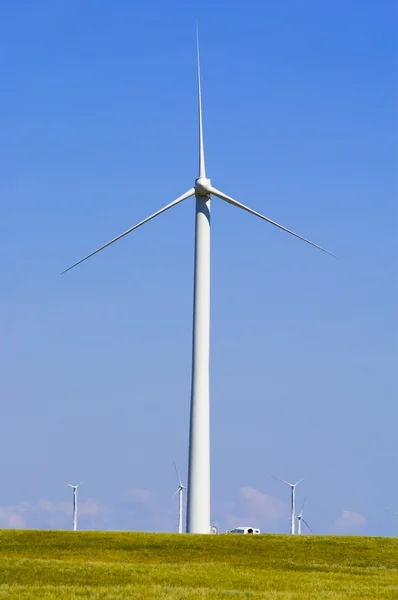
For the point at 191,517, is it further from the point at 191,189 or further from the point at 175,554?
the point at 191,189

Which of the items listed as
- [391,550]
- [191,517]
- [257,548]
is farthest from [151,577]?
[191,517]

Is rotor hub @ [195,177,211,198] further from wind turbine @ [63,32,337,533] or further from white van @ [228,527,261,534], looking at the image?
white van @ [228,527,261,534]

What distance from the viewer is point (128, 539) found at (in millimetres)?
63219

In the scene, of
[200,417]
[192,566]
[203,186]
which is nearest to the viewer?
→ [192,566]

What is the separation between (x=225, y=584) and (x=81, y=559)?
14480 millimetres

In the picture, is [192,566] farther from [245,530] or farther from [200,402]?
[245,530]

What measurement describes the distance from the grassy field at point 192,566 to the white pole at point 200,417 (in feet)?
28.1

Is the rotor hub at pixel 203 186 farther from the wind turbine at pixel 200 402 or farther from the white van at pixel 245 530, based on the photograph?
the white van at pixel 245 530

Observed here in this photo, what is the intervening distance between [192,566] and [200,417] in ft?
84.5

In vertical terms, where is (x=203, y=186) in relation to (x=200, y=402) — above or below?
above

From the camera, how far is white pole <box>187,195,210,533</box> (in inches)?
2916

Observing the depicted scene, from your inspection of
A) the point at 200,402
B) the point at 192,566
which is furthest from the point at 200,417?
the point at 192,566

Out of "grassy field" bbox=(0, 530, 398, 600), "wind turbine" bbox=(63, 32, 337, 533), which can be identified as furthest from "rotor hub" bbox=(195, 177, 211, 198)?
"grassy field" bbox=(0, 530, 398, 600)

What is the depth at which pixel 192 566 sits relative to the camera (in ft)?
162
